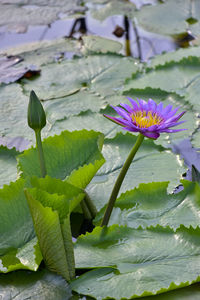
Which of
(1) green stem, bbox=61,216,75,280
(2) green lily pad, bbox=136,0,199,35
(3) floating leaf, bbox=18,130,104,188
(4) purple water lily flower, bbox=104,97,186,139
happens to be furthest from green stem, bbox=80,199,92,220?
(2) green lily pad, bbox=136,0,199,35

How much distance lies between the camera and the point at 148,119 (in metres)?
1.21

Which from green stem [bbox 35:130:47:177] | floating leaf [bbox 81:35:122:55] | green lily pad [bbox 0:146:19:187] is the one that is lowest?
green lily pad [bbox 0:146:19:187]

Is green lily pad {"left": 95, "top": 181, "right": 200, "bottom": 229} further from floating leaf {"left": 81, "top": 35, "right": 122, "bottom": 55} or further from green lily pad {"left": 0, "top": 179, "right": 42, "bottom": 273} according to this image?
floating leaf {"left": 81, "top": 35, "right": 122, "bottom": 55}

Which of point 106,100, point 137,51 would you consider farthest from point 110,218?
point 137,51

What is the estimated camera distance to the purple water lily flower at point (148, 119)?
1.12m

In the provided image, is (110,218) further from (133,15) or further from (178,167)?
(133,15)

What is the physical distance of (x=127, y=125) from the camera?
3.80 ft

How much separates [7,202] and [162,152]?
0.72 meters

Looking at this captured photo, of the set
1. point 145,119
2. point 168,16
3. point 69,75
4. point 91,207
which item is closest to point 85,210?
point 91,207

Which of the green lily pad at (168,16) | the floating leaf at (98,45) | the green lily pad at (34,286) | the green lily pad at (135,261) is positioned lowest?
the green lily pad at (34,286)

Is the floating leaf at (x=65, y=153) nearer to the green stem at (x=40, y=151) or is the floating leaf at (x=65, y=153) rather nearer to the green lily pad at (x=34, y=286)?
the green stem at (x=40, y=151)

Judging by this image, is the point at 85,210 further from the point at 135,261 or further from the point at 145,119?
the point at 145,119

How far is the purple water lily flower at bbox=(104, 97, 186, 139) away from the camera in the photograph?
112 centimetres

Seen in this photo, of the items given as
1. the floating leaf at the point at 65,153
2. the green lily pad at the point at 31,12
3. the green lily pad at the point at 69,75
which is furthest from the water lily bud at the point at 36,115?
the green lily pad at the point at 31,12
